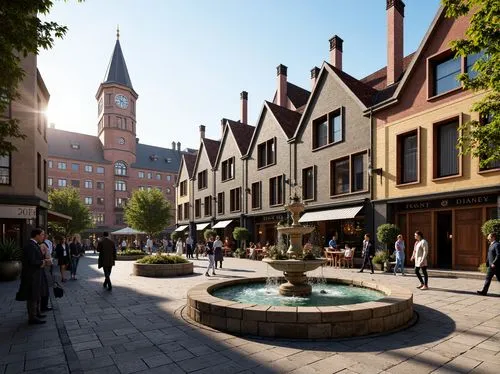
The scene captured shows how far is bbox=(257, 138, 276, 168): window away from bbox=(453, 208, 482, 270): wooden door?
14.4 metres

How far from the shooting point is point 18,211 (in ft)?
57.9

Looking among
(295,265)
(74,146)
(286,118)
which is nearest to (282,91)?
(286,118)

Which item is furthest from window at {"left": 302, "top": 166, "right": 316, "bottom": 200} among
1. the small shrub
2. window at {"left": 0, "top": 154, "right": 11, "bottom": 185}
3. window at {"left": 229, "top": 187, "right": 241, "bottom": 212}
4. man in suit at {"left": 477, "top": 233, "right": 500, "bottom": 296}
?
window at {"left": 0, "top": 154, "right": 11, "bottom": 185}

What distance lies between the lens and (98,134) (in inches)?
2603

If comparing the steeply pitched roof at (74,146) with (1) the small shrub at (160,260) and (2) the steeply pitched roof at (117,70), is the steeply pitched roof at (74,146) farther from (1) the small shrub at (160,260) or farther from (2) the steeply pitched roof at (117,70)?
(1) the small shrub at (160,260)

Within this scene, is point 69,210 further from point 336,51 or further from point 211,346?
point 211,346

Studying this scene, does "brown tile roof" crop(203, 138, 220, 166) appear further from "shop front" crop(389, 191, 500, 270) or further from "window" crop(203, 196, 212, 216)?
"shop front" crop(389, 191, 500, 270)

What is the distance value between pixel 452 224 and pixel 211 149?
2765 centimetres

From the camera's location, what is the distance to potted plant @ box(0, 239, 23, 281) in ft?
44.6

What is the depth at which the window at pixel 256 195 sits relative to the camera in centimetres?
2809

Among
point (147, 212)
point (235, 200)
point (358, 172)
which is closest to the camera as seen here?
point (358, 172)

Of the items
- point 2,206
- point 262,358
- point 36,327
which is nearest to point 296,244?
point 262,358

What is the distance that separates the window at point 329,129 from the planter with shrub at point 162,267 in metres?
11.8

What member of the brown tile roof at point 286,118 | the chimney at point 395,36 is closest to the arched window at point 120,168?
the brown tile roof at point 286,118
